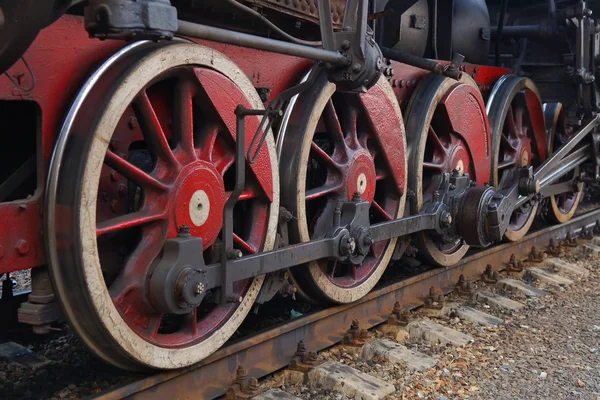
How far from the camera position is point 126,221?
2451mm

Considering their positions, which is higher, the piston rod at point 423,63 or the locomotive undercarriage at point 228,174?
the piston rod at point 423,63

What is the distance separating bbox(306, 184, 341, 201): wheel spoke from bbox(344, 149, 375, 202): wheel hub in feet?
0.19

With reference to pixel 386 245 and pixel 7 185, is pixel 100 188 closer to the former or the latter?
pixel 7 185

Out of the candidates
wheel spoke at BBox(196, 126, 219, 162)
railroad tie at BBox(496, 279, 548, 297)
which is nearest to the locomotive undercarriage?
wheel spoke at BBox(196, 126, 219, 162)

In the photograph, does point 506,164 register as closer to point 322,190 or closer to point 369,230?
point 369,230

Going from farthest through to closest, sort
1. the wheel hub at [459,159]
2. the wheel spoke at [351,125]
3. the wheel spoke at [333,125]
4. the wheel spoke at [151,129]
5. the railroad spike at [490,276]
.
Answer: the railroad spike at [490,276] → the wheel hub at [459,159] → the wheel spoke at [351,125] → the wheel spoke at [333,125] → the wheel spoke at [151,129]

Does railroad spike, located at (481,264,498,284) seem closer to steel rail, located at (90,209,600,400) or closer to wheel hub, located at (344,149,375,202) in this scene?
→ steel rail, located at (90,209,600,400)

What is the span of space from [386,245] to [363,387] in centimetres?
117

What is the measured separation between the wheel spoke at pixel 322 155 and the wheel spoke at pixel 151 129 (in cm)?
94

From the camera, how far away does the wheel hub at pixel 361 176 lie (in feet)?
11.7

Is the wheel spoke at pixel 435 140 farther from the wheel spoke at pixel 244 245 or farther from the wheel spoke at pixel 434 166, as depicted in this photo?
the wheel spoke at pixel 244 245

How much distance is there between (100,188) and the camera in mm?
2590

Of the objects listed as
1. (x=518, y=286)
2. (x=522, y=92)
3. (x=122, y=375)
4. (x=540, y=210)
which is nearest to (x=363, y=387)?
(x=122, y=375)

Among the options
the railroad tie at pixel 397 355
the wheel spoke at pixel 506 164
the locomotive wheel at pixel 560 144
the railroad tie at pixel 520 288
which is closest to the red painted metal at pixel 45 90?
the railroad tie at pixel 397 355
